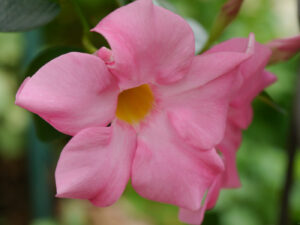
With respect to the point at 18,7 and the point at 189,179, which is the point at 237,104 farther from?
the point at 18,7

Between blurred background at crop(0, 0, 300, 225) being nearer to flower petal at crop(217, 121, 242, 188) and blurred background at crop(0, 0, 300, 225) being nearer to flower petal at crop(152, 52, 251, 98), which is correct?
flower petal at crop(217, 121, 242, 188)

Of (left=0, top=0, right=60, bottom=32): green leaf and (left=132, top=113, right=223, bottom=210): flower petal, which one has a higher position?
(left=0, top=0, right=60, bottom=32): green leaf

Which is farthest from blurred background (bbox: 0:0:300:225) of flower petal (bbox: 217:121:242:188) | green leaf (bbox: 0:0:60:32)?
green leaf (bbox: 0:0:60:32)

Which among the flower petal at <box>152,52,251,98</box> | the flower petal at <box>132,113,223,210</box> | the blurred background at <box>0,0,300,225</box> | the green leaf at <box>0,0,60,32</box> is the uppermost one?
the green leaf at <box>0,0,60,32</box>

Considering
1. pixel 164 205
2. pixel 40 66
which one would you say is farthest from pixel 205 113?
pixel 164 205

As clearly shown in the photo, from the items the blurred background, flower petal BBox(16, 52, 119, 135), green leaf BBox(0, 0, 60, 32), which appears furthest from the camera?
the blurred background

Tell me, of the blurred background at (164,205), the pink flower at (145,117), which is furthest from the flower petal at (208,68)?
the blurred background at (164,205)
